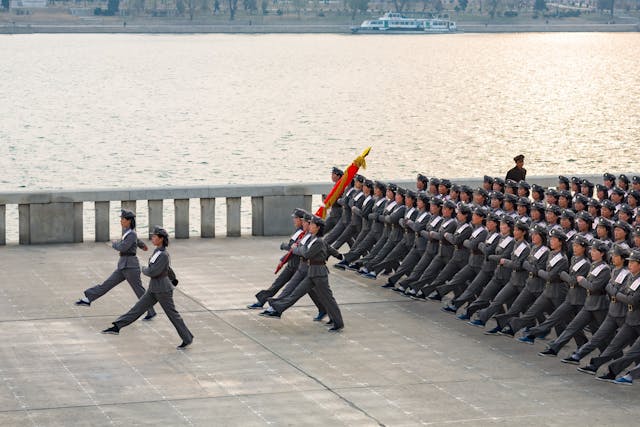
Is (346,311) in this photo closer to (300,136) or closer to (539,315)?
(539,315)

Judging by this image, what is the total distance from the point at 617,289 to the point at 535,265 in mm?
1798

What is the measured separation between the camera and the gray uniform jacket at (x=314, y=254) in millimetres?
18828

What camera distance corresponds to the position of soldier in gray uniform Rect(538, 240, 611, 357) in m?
16.9

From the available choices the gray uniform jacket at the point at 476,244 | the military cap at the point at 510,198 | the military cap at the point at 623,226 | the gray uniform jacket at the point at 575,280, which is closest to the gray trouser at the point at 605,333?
the gray uniform jacket at the point at 575,280

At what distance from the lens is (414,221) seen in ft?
69.9

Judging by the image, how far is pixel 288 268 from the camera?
19641 millimetres

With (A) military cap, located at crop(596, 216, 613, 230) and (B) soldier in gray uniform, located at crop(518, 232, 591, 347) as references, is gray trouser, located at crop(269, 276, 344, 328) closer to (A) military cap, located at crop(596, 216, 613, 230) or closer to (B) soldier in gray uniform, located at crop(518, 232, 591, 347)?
(B) soldier in gray uniform, located at crop(518, 232, 591, 347)

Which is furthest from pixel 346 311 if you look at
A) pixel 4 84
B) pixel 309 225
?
pixel 4 84

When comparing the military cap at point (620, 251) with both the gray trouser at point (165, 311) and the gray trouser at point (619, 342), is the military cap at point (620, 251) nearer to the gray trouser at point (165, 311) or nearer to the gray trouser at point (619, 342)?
the gray trouser at point (619, 342)

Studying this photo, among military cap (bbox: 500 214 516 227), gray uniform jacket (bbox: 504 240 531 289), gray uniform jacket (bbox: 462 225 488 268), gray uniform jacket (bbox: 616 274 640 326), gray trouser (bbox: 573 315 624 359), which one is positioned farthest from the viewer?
gray uniform jacket (bbox: 462 225 488 268)

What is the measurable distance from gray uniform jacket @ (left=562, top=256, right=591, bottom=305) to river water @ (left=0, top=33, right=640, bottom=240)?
25.1 metres

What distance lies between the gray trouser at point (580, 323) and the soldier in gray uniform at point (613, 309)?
23 cm

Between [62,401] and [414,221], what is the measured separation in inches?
300

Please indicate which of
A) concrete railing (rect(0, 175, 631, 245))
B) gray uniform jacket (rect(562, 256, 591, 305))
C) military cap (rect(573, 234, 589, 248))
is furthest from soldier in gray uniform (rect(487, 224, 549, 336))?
concrete railing (rect(0, 175, 631, 245))
